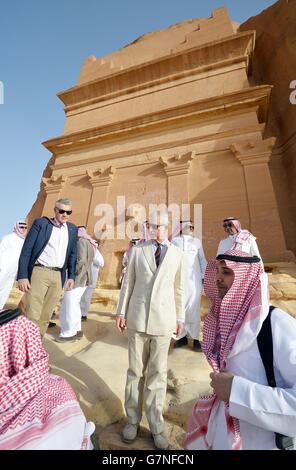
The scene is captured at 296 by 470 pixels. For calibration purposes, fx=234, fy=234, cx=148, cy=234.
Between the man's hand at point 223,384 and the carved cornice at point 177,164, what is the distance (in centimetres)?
785

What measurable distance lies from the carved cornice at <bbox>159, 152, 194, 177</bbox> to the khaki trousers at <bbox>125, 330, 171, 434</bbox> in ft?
23.4

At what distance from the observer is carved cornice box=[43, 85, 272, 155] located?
8289 mm

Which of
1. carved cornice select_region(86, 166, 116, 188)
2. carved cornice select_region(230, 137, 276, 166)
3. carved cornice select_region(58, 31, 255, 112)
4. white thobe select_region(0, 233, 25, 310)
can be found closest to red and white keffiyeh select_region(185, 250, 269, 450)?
white thobe select_region(0, 233, 25, 310)

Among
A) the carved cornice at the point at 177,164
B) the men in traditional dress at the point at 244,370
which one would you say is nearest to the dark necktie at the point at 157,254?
the men in traditional dress at the point at 244,370

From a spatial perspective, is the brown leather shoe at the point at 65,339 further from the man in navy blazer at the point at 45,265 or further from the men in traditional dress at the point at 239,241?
the men in traditional dress at the point at 239,241

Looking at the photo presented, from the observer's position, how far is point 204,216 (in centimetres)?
801

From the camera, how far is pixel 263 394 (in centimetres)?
111

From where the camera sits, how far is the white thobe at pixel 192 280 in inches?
155

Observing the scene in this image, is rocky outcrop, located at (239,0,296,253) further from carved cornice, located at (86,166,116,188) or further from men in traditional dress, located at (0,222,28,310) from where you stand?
men in traditional dress, located at (0,222,28,310)

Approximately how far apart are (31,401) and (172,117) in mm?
9941

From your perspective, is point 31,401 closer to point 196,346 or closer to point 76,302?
point 196,346

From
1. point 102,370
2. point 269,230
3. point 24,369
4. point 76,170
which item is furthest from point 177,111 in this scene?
point 24,369

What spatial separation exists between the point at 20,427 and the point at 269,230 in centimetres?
742

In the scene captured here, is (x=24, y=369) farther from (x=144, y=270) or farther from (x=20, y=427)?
(x=144, y=270)
